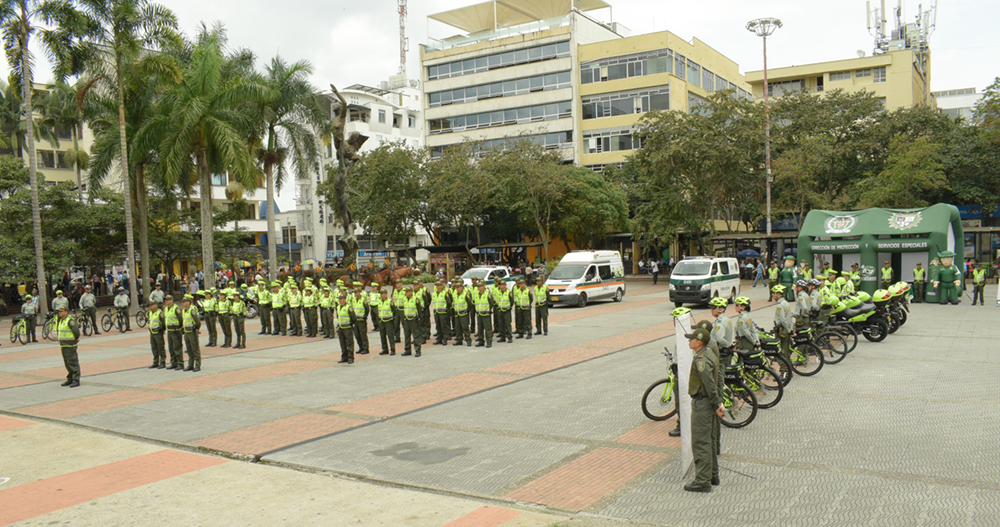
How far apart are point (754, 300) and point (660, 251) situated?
1001 inches

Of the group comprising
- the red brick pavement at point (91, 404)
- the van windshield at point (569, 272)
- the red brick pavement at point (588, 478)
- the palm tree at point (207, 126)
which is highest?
the palm tree at point (207, 126)

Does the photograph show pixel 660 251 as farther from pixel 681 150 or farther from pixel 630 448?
pixel 630 448

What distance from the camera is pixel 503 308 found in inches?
736

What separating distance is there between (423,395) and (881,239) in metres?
22.2

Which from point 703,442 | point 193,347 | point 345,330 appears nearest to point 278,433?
point 703,442

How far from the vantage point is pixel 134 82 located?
2969 cm

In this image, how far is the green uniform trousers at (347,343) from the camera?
15.7 m

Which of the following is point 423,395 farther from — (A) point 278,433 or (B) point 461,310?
(B) point 461,310

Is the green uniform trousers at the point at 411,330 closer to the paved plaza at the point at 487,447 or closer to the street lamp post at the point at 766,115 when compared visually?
the paved plaza at the point at 487,447

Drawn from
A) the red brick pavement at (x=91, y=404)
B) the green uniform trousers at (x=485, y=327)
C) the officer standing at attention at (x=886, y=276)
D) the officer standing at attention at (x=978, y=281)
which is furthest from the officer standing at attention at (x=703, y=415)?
the officer standing at attention at (x=978, y=281)

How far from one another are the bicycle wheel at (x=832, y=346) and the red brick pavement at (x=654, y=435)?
5.16 metres

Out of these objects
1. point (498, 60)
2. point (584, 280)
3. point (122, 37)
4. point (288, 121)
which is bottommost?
point (584, 280)

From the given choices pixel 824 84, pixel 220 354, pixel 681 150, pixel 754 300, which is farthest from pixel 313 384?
pixel 824 84

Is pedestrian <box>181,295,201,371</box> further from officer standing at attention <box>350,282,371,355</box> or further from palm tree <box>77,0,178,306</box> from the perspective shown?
palm tree <box>77,0,178,306</box>
